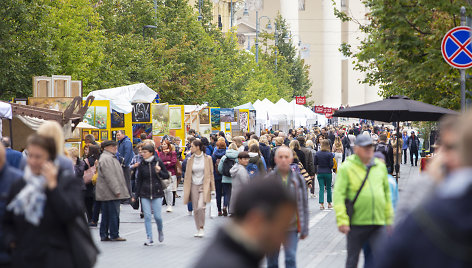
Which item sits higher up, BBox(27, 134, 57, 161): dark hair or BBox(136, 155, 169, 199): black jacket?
BBox(27, 134, 57, 161): dark hair

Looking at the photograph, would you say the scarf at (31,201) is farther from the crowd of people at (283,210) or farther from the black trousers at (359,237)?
the black trousers at (359,237)

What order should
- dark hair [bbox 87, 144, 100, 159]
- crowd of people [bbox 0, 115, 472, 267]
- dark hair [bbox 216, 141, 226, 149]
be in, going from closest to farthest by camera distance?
crowd of people [bbox 0, 115, 472, 267]
dark hair [bbox 87, 144, 100, 159]
dark hair [bbox 216, 141, 226, 149]

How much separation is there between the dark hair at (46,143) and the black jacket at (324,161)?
14709 millimetres

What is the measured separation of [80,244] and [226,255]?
2782 millimetres

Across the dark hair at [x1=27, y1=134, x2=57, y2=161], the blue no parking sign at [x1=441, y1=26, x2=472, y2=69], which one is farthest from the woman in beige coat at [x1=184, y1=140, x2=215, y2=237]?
the dark hair at [x1=27, y1=134, x2=57, y2=161]

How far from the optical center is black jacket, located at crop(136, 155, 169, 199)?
13.9m

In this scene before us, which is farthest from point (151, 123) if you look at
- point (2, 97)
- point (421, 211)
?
point (421, 211)

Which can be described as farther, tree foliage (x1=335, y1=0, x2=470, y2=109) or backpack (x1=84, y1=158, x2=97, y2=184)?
tree foliage (x1=335, y1=0, x2=470, y2=109)

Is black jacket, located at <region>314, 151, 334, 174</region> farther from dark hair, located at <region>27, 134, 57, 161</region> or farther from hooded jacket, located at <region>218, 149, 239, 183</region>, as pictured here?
dark hair, located at <region>27, 134, 57, 161</region>

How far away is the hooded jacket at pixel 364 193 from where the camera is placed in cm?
865

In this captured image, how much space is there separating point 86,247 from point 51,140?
75 centimetres

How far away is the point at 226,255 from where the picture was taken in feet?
9.67

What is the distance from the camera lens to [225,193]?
58.6 ft

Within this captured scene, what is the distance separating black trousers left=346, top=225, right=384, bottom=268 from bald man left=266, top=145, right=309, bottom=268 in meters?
0.47
